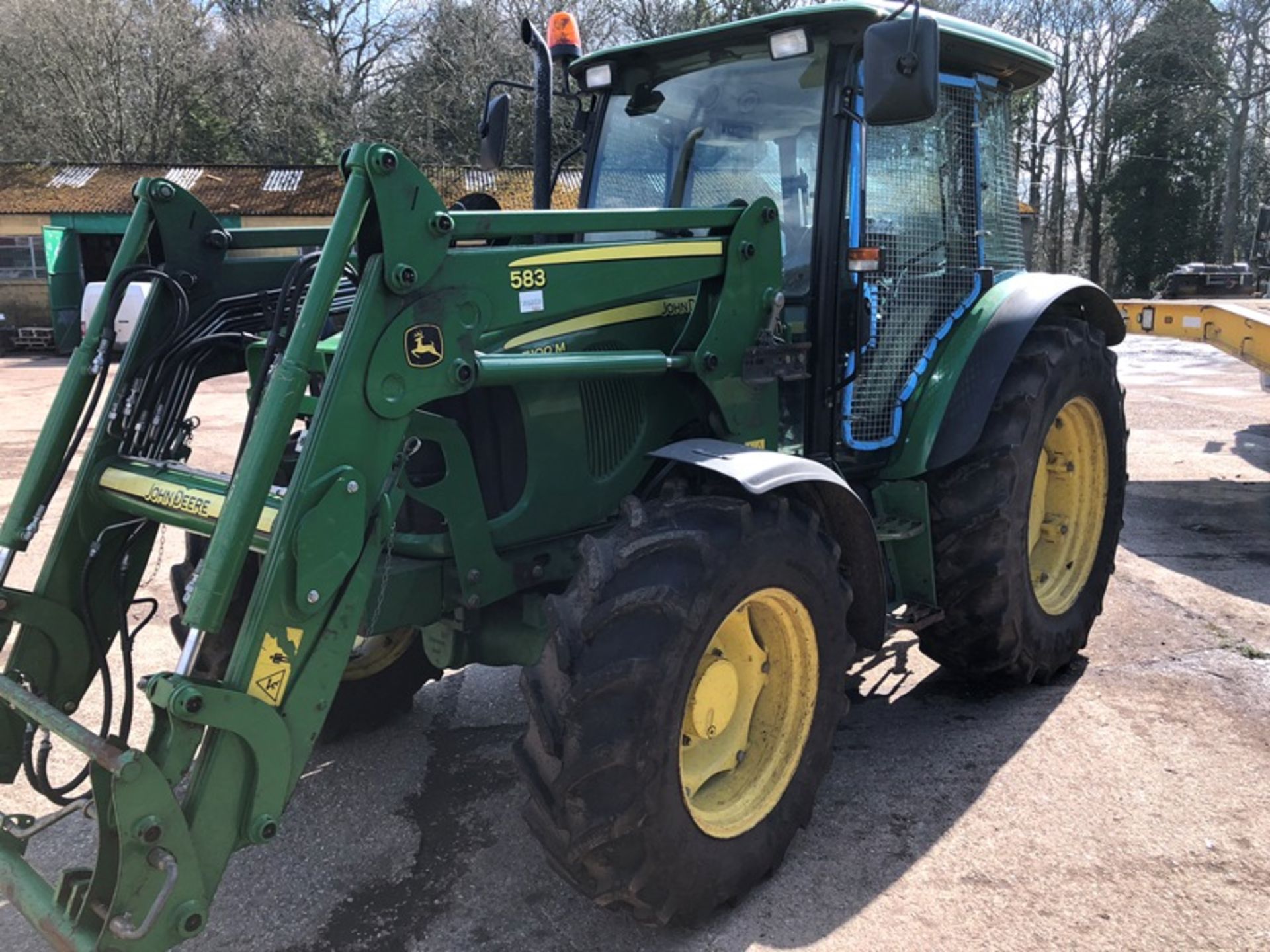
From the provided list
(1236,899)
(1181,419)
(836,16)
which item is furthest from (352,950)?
(1181,419)

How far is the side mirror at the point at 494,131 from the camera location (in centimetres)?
418

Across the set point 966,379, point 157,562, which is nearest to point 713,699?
point 966,379

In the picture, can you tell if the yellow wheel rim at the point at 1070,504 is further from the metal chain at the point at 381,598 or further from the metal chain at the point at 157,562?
the metal chain at the point at 157,562

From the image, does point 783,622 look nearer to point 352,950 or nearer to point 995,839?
point 995,839

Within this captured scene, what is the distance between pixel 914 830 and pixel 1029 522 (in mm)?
1492

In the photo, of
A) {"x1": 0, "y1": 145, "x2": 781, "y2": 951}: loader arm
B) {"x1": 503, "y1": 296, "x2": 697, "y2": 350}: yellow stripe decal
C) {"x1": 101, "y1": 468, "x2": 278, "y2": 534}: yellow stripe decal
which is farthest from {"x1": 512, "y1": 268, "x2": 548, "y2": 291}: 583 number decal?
{"x1": 101, "y1": 468, "x2": 278, "y2": 534}: yellow stripe decal

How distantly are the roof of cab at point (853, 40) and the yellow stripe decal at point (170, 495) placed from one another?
2149 millimetres

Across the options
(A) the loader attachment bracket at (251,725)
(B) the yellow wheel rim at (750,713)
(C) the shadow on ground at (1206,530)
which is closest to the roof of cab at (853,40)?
(B) the yellow wheel rim at (750,713)

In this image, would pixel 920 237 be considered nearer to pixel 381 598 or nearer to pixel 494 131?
pixel 494 131

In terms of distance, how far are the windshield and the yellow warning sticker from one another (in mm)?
1859

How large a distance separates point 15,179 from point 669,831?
28.4 m

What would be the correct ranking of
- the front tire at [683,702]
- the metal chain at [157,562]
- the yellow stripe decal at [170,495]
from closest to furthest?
the front tire at [683,702]
the yellow stripe decal at [170,495]
the metal chain at [157,562]

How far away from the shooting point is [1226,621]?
503cm

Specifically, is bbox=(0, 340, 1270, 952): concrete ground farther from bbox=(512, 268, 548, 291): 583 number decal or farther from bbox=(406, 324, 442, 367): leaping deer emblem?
bbox=(512, 268, 548, 291): 583 number decal
